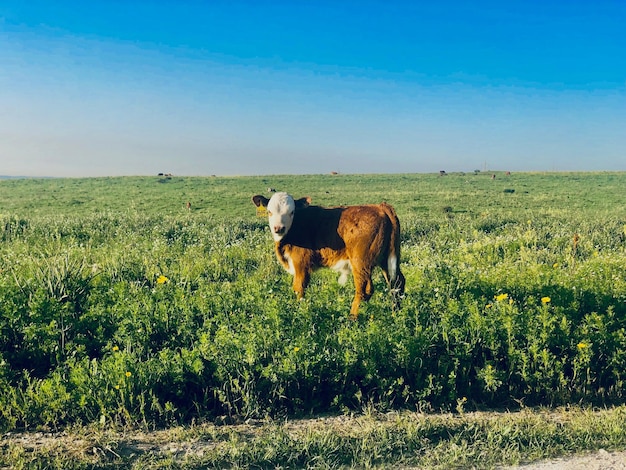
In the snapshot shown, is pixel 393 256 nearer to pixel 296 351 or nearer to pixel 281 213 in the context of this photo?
pixel 281 213

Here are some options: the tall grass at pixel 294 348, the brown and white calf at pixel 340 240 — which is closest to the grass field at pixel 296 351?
the tall grass at pixel 294 348

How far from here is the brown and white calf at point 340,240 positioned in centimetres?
731

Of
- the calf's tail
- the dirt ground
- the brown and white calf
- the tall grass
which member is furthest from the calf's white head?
the dirt ground

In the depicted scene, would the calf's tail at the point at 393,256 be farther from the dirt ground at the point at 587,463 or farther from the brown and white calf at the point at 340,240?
the dirt ground at the point at 587,463

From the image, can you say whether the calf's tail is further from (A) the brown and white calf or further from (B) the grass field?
(B) the grass field

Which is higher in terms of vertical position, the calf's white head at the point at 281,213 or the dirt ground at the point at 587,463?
the calf's white head at the point at 281,213

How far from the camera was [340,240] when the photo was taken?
295 inches

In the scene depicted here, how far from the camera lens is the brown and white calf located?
7.31 meters

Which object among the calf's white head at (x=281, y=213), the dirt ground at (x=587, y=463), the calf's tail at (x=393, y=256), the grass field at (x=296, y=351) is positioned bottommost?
the dirt ground at (x=587, y=463)

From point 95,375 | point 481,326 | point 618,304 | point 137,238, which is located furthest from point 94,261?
point 618,304

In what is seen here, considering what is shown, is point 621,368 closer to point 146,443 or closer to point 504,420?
point 504,420

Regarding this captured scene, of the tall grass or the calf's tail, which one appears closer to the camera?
the tall grass

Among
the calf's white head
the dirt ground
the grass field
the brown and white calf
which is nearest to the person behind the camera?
the dirt ground

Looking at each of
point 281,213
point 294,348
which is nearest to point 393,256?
point 281,213
